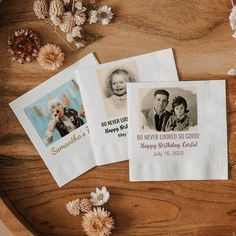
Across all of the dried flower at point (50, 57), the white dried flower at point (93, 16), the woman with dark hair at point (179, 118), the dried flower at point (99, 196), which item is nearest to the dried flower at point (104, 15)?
the white dried flower at point (93, 16)

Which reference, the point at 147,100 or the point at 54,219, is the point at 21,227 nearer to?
the point at 54,219

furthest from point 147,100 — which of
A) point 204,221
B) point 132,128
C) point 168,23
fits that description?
point 204,221

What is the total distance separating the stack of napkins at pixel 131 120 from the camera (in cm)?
87

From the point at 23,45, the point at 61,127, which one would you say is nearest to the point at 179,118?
the point at 61,127

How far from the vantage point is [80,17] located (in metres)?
0.86

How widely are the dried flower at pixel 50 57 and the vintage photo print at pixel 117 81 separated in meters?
0.09

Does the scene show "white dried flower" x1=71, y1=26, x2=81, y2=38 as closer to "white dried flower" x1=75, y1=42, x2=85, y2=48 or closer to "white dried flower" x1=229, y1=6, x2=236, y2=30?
"white dried flower" x1=75, y1=42, x2=85, y2=48

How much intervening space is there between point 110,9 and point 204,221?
0.49m

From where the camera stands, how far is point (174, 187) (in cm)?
88

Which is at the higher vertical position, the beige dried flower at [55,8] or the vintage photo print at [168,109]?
the beige dried flower at [55,8]

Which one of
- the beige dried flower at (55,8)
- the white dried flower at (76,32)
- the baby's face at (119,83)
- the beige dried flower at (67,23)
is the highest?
the beige dried flower at (55,8)

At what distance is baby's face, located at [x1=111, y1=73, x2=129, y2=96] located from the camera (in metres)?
0.87

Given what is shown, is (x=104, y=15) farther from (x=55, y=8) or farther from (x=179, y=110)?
(x=179, y=110)

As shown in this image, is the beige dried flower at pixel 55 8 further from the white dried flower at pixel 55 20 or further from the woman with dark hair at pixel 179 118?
the woman with dark hair at pixel 179 118
